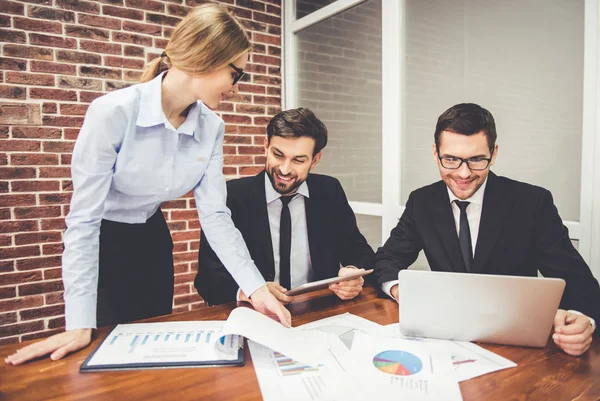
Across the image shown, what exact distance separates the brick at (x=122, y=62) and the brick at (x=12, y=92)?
0.51 meters

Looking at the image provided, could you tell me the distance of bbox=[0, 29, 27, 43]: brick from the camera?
2436 mm

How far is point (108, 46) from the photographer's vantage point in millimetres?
2750

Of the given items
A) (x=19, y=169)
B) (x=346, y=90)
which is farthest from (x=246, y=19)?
(x=19, y=169)

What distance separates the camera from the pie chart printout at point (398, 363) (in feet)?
3.15

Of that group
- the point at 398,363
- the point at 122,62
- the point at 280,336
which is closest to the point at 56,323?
the point at 122,62

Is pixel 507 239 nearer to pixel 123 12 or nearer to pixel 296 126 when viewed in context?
pixel 296 126

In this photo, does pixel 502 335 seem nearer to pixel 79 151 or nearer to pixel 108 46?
pixel 79 151

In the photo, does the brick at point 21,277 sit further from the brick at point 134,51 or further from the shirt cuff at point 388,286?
the shirt cuff at point 388,286

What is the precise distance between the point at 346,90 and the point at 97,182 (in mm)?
2204

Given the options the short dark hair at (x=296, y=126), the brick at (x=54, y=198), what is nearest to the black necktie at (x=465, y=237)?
the short dark hair at (x=296, y=126)

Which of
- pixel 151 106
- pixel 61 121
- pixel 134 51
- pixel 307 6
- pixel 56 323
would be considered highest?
pixel 307 6

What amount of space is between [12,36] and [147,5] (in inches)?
32.7

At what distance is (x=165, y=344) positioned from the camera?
110 centimetres

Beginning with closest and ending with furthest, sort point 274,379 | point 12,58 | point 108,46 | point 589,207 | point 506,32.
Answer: point 274,379
point 589,207
point 506,32
point 12,58
point 108,46
